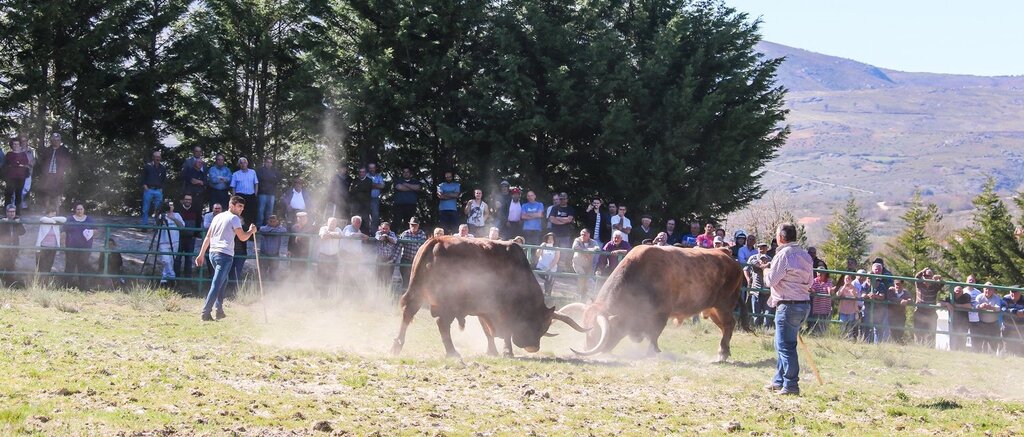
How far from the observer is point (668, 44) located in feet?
80.6

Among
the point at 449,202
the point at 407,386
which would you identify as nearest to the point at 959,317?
the point at 449,202

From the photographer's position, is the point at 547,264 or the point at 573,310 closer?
the point at 573,310

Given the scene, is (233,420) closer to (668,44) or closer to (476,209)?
(476,209)

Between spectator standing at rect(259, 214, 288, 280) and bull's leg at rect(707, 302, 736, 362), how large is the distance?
8.00 metres

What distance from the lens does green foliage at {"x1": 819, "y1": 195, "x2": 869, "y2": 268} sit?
5312cm

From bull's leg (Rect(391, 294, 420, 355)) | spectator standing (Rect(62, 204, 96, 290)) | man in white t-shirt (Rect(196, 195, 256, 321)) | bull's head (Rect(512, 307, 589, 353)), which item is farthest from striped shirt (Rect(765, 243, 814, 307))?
spectator standing (Rect(62, 204, 96, 290))

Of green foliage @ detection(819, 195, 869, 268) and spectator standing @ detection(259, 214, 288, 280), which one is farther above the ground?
green foliage @ detection(819, 195, 869, 268)

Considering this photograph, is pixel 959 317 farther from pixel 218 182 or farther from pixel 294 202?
pixel 218 182

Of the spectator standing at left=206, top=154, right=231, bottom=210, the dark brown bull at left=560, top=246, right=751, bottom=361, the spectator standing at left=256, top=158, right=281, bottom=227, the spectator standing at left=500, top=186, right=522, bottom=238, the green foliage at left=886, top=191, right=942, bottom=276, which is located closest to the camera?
the dark brown bull at left=560, top=246, right=751, bottom=361

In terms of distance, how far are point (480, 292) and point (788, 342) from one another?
4.01 meters

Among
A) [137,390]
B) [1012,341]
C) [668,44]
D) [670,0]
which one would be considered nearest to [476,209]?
[668,44]

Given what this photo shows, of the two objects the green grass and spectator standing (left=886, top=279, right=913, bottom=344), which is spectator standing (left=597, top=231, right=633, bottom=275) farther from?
spectator standing (left=886, top=279, right=913, bottom=344)

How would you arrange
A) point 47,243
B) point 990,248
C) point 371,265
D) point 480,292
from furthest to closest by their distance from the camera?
point 990,248 < point 371,265 < point 47,243 < point 480,292

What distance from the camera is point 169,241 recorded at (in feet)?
64.6
